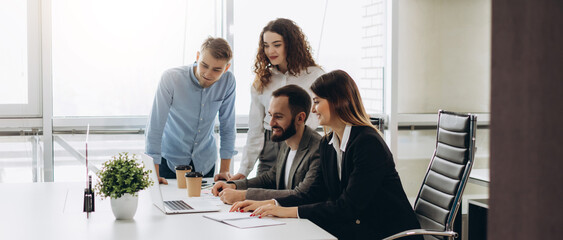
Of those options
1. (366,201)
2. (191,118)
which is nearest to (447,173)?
(366,201)

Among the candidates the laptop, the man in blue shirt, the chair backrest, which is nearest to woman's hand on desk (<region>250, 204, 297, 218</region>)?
the laptop

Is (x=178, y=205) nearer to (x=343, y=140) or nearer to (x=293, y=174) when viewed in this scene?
(x=293, y=174)

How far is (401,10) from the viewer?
468 centimetres

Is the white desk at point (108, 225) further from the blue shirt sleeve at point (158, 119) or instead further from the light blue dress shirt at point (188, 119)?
the light blue dress shirt at point (188, 119)

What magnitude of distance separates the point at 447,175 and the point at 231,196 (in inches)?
36.5

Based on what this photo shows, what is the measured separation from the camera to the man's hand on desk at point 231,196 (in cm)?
234

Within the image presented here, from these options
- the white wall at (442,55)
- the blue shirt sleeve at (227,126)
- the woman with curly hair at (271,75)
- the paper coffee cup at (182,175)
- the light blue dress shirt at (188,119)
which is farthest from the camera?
the white wall at (442,55)

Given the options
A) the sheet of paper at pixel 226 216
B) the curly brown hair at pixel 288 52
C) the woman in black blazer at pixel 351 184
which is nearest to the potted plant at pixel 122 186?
the sheet of paper at pixel 226 216

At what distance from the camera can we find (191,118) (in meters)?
3.26

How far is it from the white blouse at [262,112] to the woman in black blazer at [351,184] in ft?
2.21

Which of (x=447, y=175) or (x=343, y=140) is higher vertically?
(x=343, y=140)

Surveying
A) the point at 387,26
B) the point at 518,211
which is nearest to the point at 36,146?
the point at 387,26

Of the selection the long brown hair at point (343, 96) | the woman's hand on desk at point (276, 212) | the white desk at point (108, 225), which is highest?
the long brown hair at point (343, 96)

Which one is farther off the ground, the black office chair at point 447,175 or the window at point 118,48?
the window at point 118,48
